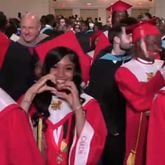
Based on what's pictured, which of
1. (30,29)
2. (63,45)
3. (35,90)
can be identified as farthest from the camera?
(30,29)

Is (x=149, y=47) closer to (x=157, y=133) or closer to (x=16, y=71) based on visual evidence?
(x=157, y=133)

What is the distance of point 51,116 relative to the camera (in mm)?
2928

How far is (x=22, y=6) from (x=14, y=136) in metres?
21.9

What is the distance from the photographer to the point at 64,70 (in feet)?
9.63

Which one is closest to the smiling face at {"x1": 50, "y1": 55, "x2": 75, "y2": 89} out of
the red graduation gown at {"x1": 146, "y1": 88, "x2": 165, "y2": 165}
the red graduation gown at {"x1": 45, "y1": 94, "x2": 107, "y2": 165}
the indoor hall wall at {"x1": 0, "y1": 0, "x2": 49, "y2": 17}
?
the red graduation gown at {"x1": 45, "y1": 94, "x2": 107, "y2": 165}

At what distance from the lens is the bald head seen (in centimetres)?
526

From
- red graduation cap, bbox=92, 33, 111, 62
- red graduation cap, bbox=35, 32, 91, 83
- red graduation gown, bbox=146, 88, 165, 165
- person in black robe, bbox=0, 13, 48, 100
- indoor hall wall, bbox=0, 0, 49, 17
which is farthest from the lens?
indoor hall wall, bbox=0, 0, 49, 17

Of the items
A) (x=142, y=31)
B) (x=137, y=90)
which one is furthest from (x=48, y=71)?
(x=142, y=31)

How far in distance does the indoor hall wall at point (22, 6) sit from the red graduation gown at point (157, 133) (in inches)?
802

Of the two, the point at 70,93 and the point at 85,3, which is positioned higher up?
the point at 70,93

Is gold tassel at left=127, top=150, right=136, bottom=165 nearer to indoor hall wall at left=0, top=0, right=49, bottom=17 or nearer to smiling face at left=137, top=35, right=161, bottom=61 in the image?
smiling face at left=137, top=35, right=161, bottom=61

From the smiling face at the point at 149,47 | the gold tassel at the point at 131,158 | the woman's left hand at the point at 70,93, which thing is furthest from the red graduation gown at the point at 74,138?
the gold tassel at the point at 131,158

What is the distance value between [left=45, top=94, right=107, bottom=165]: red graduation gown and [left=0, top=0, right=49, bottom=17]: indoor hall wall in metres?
19.9

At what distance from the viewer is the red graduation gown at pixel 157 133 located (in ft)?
8.05
